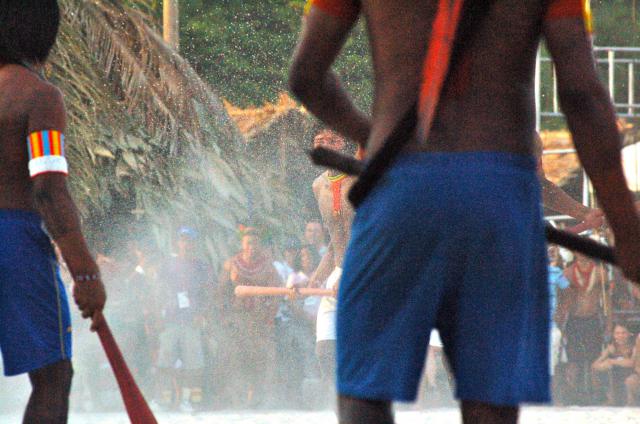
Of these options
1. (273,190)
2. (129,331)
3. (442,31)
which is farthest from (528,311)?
(273,190)

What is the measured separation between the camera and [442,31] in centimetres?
253

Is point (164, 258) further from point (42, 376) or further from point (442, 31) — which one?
point (442, 31)

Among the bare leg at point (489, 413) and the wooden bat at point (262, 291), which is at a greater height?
the bare leg at point (489, 413)

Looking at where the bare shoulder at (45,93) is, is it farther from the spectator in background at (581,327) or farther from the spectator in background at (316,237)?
the spectator in background at (581,327)

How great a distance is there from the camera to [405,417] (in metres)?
9.60

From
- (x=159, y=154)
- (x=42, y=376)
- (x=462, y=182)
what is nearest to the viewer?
(x=462, y=182)

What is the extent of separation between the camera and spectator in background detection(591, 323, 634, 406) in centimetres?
1106

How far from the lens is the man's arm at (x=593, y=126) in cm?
255

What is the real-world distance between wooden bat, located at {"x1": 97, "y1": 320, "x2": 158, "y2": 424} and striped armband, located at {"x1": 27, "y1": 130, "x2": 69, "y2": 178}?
49 centimetres

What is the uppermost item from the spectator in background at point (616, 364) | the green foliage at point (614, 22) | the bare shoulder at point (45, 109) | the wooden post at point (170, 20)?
the green foliage at point (614, 22)

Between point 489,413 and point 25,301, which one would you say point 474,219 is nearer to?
point 489,413

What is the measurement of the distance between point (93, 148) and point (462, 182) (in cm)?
1072

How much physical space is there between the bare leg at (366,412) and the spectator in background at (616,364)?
28.7ft

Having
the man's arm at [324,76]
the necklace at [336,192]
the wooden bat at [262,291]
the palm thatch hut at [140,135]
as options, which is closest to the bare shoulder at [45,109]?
the man's arm at [324,76]
